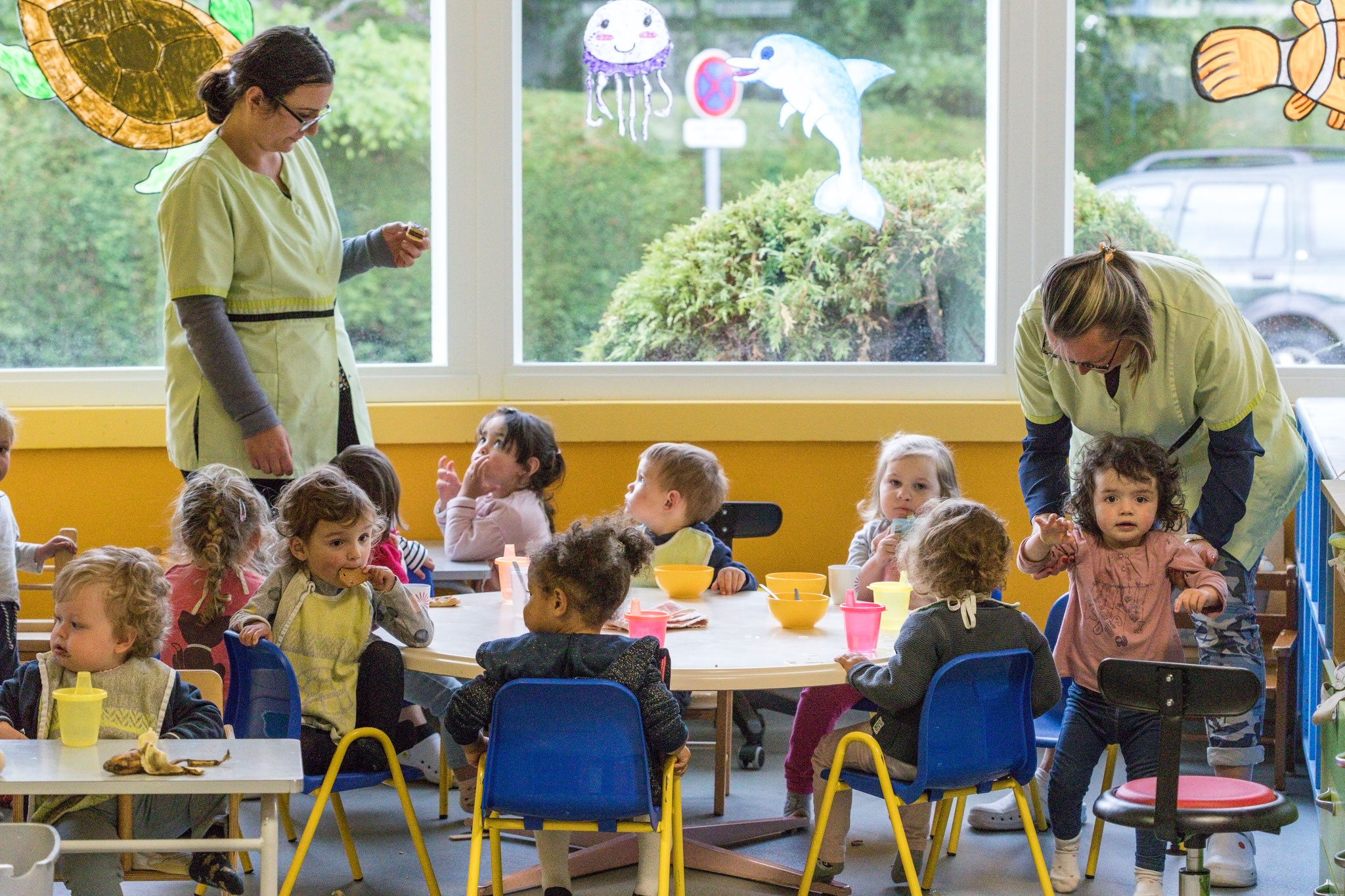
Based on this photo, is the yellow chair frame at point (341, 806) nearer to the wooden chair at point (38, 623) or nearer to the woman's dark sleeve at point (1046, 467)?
the wooden chair at point (38, 623)

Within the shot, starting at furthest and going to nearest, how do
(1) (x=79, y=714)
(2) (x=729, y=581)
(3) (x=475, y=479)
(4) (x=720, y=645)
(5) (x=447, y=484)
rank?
(5) (x=447, y=484), (3) (x=475, y=479), (2) (x=729, y=581), (4) (x=720, y=645), (1) (x=79, y=714)

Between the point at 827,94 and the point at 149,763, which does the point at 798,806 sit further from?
the point at 827,94

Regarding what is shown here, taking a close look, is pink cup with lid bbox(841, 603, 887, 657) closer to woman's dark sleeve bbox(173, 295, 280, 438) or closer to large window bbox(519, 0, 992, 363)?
woman's dark sleeve bbox(173, 295, 280, 438)

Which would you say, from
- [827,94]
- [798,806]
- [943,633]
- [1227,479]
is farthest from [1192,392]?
[827,94]

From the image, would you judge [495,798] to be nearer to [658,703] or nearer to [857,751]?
[658,703]

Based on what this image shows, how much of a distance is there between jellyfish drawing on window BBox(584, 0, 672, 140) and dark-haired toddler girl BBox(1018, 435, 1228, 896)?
2205 mm

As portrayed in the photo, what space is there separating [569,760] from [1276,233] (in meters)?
3.29

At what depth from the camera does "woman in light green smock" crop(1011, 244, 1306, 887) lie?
3043 mm

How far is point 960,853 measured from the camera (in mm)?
3625

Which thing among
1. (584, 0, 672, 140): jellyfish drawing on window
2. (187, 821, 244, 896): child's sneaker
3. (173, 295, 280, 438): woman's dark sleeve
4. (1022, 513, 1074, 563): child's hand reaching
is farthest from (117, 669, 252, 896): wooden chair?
(584, 0, 672, 140): jellyfish drawing on window

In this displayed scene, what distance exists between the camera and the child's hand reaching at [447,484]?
443 cm

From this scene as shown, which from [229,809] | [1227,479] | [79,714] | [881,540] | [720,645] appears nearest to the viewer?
[79,714]

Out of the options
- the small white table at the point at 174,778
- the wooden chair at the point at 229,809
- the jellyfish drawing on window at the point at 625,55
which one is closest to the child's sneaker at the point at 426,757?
the wooden chair at the point at 229,809

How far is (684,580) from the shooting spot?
142 inches
